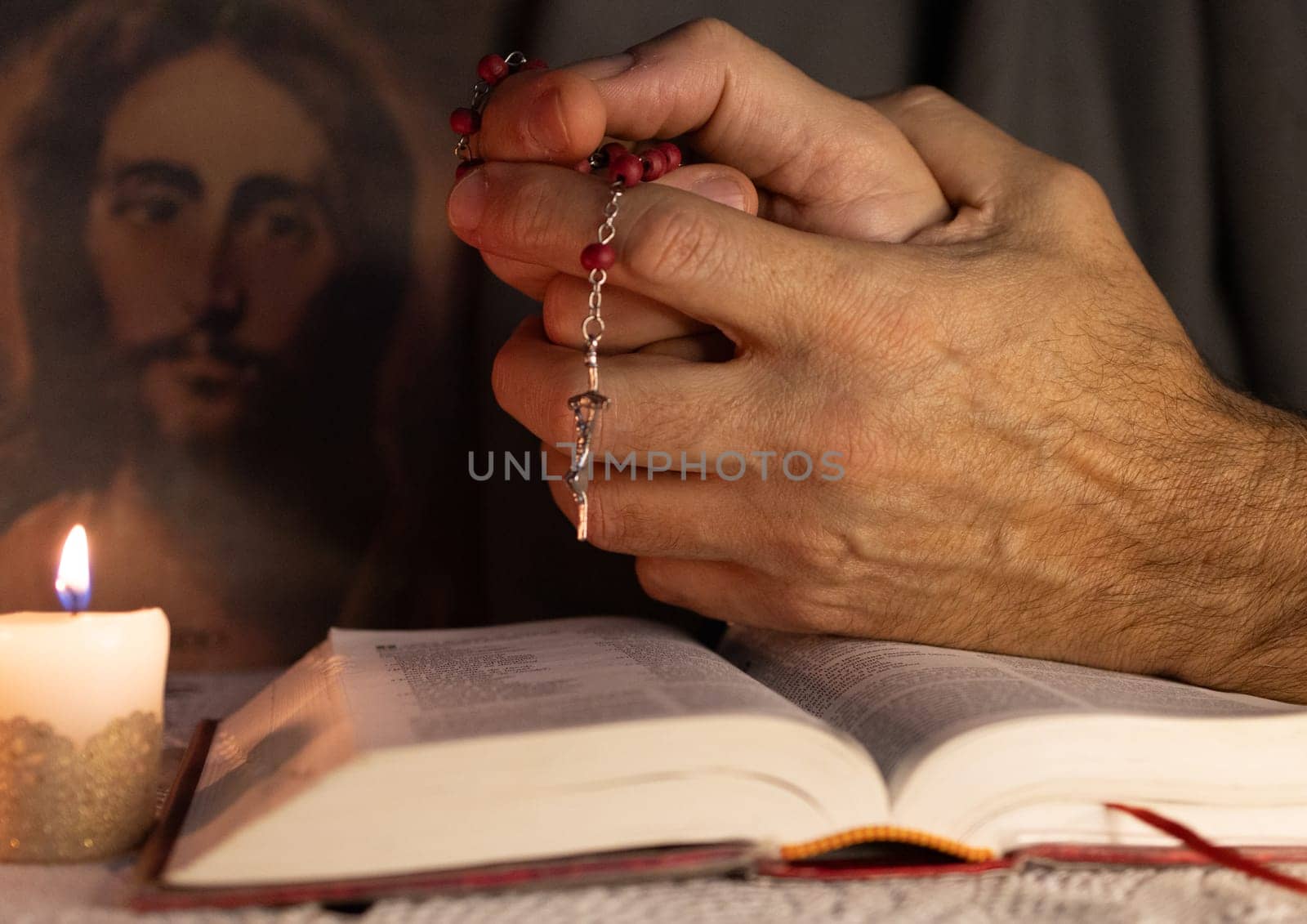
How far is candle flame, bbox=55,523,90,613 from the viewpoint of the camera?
0.66 meters

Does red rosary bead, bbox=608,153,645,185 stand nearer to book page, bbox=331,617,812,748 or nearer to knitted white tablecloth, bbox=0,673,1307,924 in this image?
book page, bbox=331,617,812,748

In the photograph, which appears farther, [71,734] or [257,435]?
[257,435]

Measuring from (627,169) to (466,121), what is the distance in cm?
14

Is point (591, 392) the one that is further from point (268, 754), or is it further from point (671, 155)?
point (268, 754)

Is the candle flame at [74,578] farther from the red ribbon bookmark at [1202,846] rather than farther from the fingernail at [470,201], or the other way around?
the red ribbon bookmark at [1202,846]

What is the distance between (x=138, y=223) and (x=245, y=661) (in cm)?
51

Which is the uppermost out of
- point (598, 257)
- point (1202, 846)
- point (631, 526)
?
point (598, 257)

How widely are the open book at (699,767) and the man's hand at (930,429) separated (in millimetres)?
109

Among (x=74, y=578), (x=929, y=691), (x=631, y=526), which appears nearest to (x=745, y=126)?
(x=631, y=526)

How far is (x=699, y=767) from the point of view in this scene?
23.0 inches

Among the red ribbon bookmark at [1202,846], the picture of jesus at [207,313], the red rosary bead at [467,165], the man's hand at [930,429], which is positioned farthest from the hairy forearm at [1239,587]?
the picture of jesus at [207,313]

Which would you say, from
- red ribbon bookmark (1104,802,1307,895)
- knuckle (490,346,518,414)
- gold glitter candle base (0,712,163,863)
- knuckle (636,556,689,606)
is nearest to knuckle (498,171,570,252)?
knuckle (490,346,518,414)

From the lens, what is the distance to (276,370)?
1.29 meters

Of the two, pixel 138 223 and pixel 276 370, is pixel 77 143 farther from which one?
pixel 276 370
